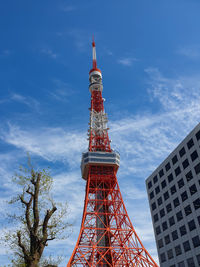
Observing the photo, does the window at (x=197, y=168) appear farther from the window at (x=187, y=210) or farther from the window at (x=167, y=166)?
the window at (x=167, y=166)

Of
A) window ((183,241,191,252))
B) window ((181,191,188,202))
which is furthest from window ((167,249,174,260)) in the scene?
window ((181,191,188,202))

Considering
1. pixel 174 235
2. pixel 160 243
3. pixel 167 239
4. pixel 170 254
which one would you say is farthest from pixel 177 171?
pixel 170 254

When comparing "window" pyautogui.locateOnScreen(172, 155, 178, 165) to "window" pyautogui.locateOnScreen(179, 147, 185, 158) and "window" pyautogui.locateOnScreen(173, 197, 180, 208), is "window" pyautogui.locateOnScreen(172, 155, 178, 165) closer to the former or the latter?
"window" pyautogui.locateOnScreen(179, 147, 185, 158)

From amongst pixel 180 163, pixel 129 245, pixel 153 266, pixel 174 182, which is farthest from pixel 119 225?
pixel 180 163

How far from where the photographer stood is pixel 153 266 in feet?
123

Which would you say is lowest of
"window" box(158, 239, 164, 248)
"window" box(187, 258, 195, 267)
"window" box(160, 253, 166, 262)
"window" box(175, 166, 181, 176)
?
"window" box(187, 258, 195, 267)

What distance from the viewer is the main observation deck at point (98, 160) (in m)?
49.8

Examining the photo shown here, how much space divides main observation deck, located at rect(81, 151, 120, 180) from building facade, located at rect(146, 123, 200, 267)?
11.6 m

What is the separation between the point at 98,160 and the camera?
50.0 metres

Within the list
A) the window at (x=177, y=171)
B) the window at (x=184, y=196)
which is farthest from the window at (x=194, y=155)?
the window at (x=184, y=196)

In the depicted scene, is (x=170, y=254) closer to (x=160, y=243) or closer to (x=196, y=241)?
(x=160, y=243)

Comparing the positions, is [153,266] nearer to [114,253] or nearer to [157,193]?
[114,253]

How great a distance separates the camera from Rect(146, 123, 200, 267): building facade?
31.5m

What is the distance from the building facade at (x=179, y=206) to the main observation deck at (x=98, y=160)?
11.6 meters
